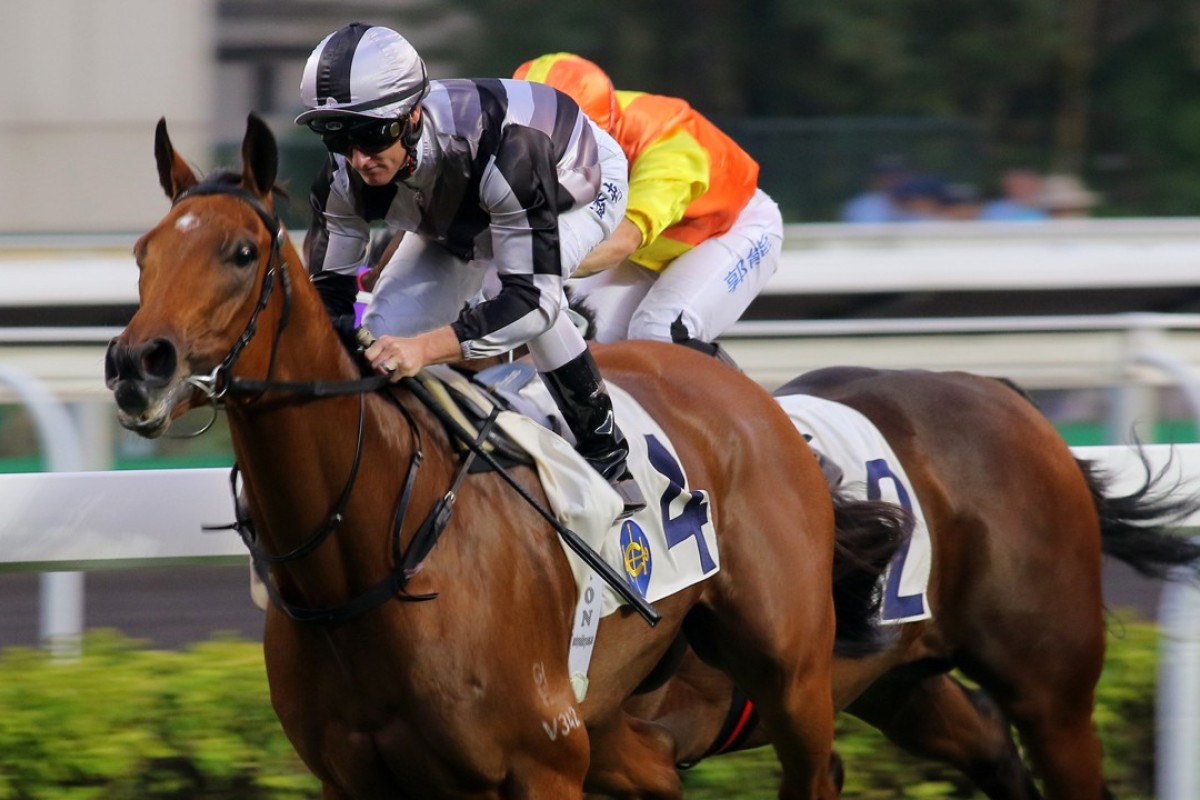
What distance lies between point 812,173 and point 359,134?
6.90 metres

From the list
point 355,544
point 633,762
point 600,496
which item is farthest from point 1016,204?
point 355,544

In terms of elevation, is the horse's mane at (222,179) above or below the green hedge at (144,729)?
above

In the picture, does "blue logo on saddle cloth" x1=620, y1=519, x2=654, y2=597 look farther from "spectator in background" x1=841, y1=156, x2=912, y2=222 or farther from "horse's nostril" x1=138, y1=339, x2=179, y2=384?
"spectator in background" x1=841, y1=156, x2=912, y2=222

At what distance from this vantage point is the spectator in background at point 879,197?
32.0 ft

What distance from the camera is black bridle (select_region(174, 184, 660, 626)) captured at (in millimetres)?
2734

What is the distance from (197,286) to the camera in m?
2.62

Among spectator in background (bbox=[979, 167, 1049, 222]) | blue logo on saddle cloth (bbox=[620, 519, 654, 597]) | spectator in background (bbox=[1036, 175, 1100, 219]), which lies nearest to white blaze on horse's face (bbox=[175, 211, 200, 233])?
blue logo on saddle cloth (bbox=[620, 519, 654, 597])

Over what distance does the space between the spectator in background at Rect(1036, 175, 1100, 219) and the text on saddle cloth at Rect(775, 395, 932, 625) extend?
664 cm

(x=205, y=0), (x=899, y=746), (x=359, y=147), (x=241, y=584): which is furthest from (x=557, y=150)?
(x=205, y=0)

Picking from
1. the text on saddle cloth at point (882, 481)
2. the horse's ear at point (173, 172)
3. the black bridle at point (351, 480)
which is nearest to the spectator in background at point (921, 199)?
the text on saddle cloth at point (882, 481)

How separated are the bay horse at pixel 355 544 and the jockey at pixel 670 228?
86 cm

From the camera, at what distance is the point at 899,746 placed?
435 centimetres

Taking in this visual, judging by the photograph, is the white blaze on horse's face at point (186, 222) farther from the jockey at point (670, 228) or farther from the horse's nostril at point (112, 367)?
the jockey at point (670, 228)

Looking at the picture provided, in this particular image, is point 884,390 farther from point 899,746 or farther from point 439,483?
point 439,483
